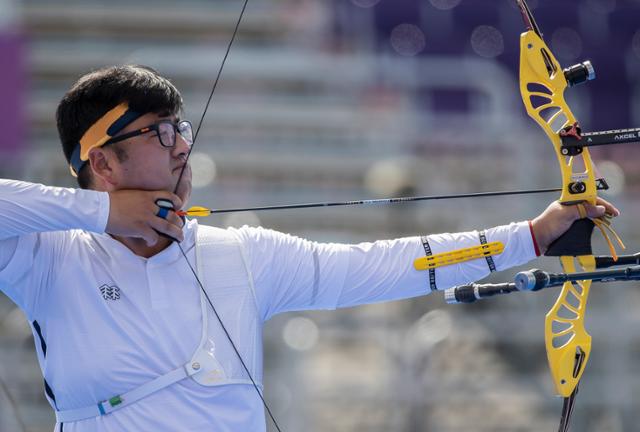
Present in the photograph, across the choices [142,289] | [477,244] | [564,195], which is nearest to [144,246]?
[142,289]

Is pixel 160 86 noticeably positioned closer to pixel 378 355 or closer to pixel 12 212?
pixel 12 212

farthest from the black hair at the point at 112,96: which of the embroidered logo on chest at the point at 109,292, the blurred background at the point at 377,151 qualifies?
the blurred background at the point at 377,151

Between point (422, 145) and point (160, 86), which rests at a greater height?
point (160, 86)

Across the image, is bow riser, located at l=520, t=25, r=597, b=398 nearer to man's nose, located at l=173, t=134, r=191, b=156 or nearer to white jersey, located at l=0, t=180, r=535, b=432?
white jersey, located at l=0, t=180, r=535, b=432

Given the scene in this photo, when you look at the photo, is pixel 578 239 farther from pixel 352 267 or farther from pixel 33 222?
pixel 33 222

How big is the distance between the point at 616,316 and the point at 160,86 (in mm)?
3273

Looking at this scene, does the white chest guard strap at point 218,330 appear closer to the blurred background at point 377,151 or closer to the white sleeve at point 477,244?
the white sleeve at point 477,244

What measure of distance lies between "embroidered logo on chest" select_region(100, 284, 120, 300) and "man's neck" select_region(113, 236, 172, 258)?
0.09m

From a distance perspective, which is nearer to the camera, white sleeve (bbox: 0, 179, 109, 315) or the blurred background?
white sleeve (bbox: 0, 179, 109, 315)

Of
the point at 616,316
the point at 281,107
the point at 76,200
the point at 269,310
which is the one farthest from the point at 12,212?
the point at 281,107

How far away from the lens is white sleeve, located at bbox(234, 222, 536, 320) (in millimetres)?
1817

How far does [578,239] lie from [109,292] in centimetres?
86

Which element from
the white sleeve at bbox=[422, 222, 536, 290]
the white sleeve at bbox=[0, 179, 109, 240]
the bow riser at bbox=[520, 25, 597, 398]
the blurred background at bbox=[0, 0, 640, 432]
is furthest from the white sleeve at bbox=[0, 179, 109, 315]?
the blurred background at bbox=[0, 0, 640, 432]

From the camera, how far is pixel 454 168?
17.0ft
